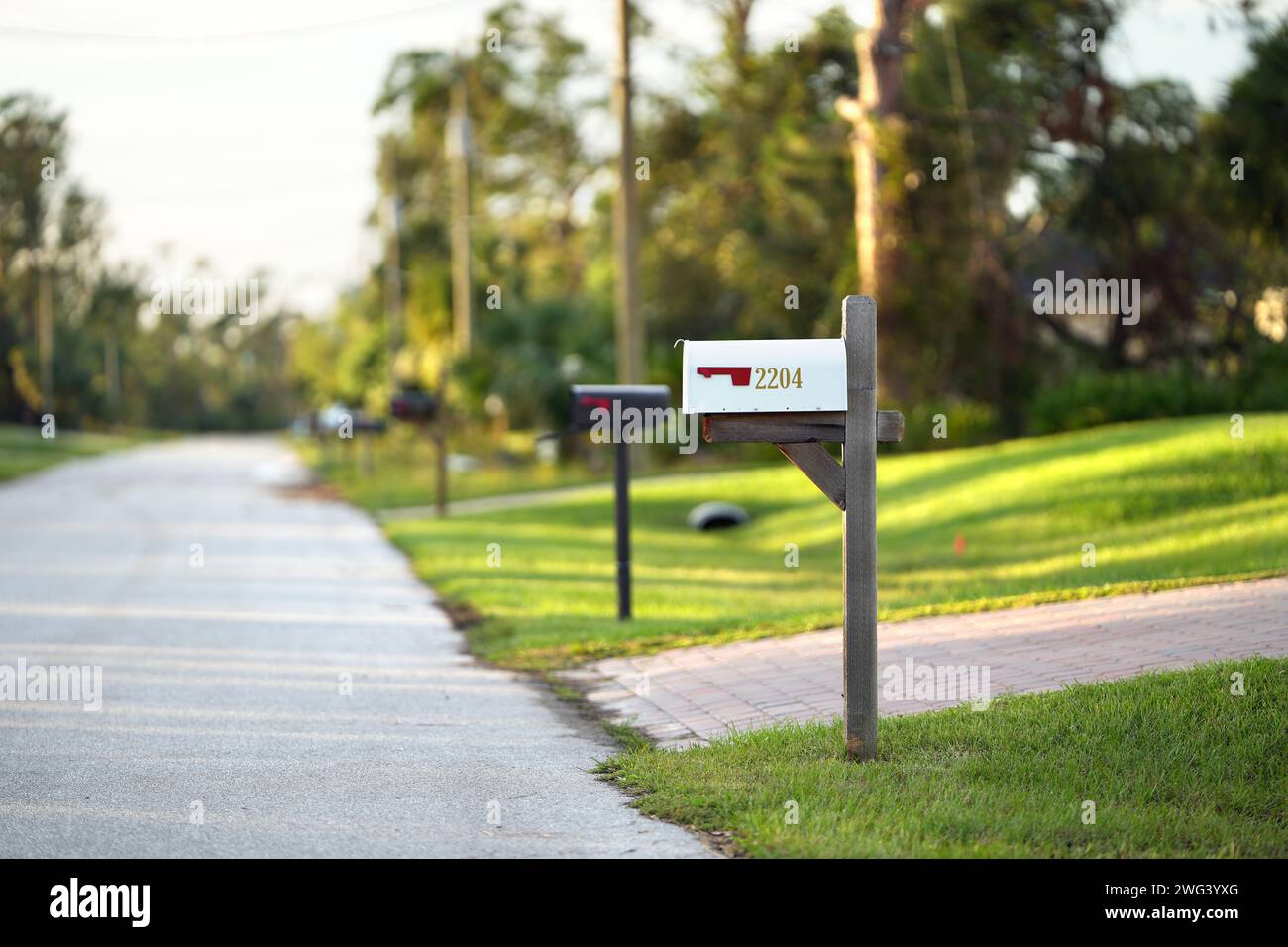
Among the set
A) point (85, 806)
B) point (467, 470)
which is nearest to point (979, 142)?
point (467, 470)

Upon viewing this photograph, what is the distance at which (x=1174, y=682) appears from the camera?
752cm

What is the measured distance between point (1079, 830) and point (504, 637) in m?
6.71

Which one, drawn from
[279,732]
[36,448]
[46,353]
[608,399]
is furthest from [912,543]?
[46,353]

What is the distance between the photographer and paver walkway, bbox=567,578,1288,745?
8.31 metres

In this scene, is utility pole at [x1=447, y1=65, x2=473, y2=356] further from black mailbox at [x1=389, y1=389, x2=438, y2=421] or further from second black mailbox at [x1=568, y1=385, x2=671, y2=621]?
second black mailbox at [x1=568, y1=385, x2=671, y2=621]

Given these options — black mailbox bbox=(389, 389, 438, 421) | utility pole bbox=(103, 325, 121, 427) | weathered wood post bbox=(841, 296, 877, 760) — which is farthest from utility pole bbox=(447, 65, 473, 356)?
utility pole bbox=(103, 325, 121, 427)

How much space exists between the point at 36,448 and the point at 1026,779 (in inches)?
2206

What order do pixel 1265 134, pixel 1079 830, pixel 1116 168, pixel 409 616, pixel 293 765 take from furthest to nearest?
pixel 1116 168
pixel 1265 134
pixel 409 616
pixel 293 765
pixel 1079 830

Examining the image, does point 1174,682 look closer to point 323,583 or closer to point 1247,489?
point 1247,489

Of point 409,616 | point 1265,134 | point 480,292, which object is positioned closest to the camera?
point 409,616

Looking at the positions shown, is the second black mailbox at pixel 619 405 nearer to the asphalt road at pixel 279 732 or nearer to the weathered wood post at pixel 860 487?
the asphalt road at pixel 279 732

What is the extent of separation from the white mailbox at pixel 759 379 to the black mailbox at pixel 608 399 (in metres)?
4.53
